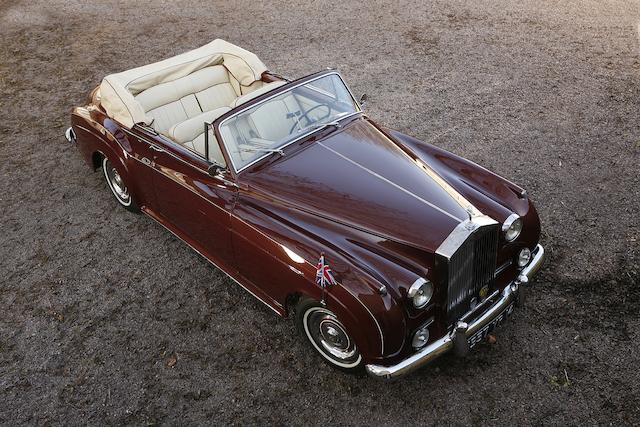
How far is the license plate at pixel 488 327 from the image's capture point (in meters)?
4.20

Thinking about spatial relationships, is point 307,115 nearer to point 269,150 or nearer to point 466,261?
point 269,150

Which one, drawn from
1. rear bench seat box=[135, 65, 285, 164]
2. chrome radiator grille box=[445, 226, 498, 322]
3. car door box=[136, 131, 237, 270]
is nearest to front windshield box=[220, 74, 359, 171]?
car door box=[136, 131, 237, 270]

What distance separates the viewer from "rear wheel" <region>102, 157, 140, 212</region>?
6297 mm

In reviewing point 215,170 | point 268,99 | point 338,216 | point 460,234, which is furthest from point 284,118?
point 460,234

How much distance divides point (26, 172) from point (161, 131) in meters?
2.55

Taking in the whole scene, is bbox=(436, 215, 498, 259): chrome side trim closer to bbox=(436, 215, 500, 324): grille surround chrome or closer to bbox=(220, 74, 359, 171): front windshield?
bbox=(436, 215, 500, 324): grille surround chrome

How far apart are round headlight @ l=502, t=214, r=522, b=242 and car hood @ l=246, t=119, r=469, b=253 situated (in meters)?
0.39

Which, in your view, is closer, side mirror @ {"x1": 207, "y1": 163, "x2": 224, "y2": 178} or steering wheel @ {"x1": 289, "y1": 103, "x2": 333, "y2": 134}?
side mirror @ {"x1": 207, "y1": 163, "x2": 224, "y2": 178}

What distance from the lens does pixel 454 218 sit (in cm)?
424

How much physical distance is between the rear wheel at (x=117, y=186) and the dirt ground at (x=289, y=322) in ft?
0.47

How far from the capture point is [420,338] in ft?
13.1

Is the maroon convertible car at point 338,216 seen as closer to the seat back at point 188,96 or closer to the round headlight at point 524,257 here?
the round headlight at point 524,257

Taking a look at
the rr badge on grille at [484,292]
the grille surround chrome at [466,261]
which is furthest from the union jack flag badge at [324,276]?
the rr badge on grille at [484,292]

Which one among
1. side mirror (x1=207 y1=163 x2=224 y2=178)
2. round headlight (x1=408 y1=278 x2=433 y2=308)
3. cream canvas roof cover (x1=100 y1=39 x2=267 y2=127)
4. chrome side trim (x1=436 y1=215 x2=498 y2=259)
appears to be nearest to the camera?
round headlight (x1=408 y1=278 x2=433 y2=308)
